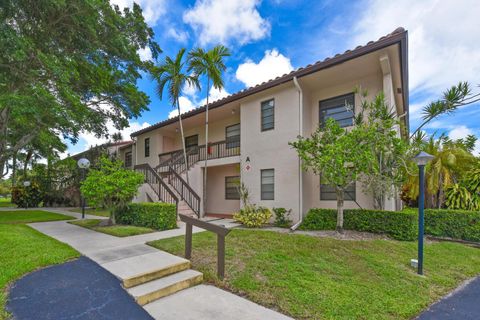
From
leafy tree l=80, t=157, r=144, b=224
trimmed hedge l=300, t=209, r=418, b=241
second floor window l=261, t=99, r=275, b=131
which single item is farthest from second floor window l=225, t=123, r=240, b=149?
trimmed hedge l=300, t=209, r=418, b=241

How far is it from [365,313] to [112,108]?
13.8 meters

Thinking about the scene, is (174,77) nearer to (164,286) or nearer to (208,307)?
(164,286)

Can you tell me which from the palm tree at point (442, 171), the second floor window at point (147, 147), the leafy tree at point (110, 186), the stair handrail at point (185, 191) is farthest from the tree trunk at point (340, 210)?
the second floor window at point (147, 147)

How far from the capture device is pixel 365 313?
3424 mm

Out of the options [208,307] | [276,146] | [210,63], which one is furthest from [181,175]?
[208,307]

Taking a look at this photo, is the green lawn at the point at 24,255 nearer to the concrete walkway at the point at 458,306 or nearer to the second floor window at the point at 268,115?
the concrete walkway at the point at 458,306

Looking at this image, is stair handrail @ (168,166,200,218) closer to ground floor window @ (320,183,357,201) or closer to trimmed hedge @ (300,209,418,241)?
trimmed hedge @ (300,209,418,241)

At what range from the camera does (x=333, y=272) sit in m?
4.82

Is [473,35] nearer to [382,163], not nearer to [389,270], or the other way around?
[382,163]

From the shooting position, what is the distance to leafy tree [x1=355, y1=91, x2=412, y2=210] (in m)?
7.39

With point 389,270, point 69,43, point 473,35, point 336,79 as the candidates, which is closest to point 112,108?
point 69,43

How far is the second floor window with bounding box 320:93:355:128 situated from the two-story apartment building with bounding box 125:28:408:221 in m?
0.04

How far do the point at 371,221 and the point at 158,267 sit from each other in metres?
6.76

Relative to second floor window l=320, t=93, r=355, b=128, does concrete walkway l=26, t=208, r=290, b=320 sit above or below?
below
